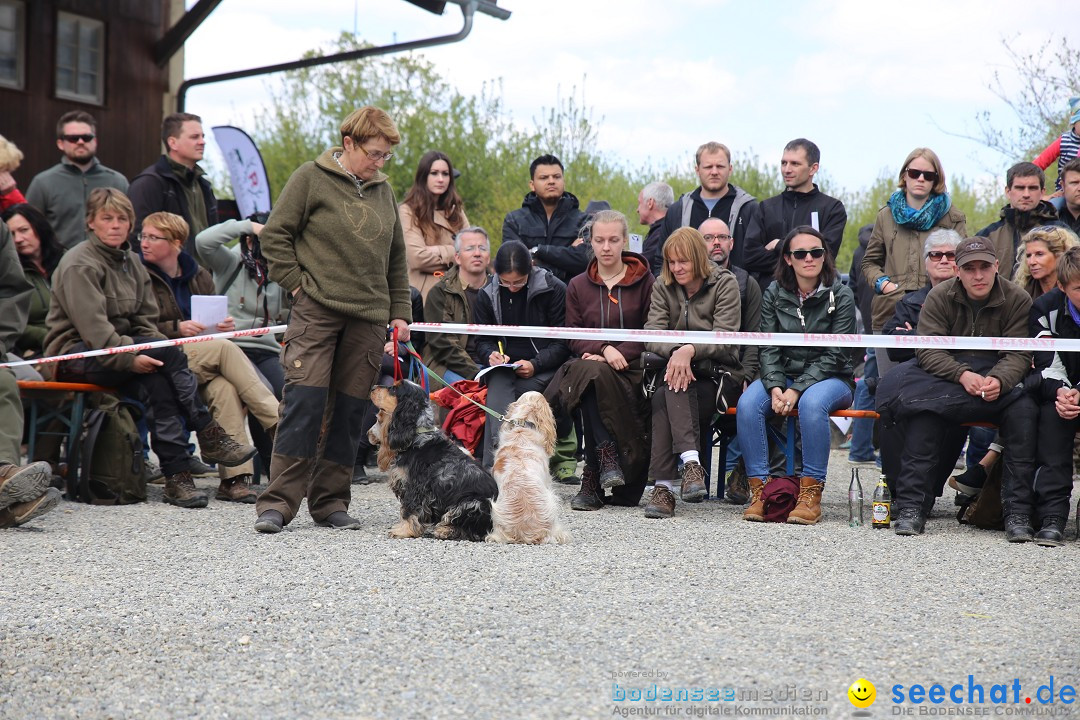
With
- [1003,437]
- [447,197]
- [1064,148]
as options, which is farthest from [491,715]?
[1064,148]

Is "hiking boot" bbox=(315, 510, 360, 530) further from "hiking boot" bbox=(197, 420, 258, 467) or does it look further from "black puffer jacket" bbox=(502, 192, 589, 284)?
"black puffer jacket" bbox=(502, 192, 589, 284)

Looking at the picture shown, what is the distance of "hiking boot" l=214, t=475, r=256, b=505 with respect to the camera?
26.7 feet

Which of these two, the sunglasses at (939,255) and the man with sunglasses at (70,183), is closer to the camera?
the sunglasses at (939,255)

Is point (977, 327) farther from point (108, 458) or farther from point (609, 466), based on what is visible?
point (108, 458)

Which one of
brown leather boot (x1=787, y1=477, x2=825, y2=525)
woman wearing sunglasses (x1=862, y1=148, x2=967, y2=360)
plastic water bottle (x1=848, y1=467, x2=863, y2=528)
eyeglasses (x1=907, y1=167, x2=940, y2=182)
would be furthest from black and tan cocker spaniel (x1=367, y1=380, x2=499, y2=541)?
eyeglasses (x1=907, y1=167, x2=940, y2=182)

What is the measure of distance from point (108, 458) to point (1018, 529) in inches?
237

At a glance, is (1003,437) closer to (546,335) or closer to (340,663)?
(546,335)

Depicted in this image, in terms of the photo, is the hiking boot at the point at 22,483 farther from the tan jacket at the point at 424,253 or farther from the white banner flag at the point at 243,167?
the white banner flag at the point at 243,167

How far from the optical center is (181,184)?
31.6ft

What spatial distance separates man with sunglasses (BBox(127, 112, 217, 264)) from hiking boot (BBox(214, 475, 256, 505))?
7.25 feet

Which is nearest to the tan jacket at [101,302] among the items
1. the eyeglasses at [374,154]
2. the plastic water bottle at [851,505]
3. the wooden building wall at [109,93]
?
the eyeglasses at [374,154]

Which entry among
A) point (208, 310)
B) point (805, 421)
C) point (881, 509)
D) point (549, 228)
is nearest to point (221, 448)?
point (208, 310)

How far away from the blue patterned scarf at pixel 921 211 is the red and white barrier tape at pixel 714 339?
184 cm

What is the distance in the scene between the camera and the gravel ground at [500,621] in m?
→ 3.63
